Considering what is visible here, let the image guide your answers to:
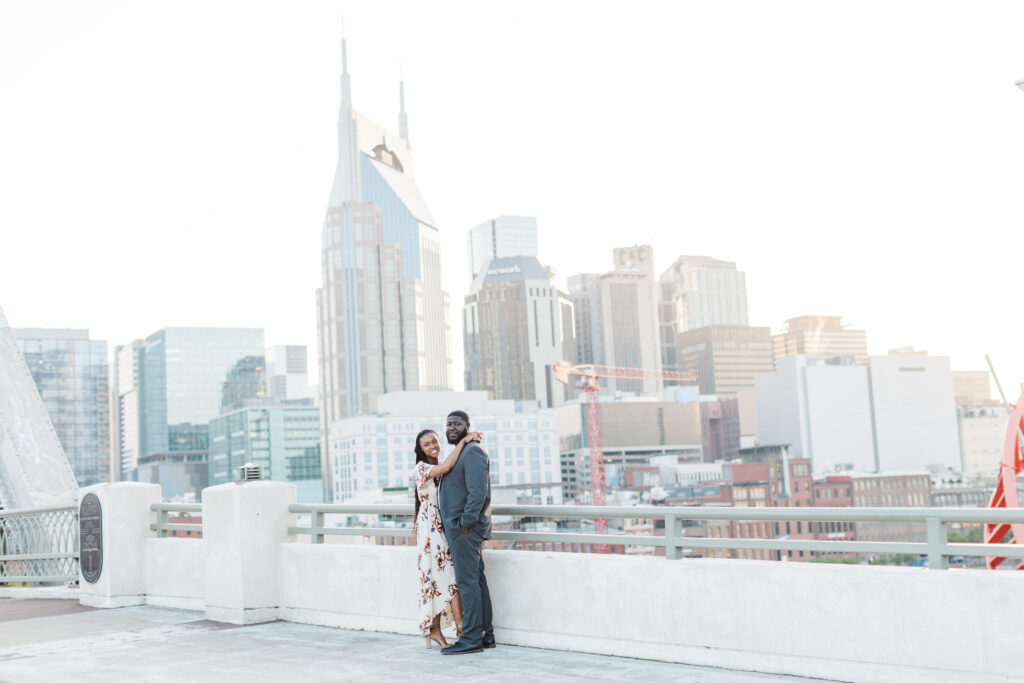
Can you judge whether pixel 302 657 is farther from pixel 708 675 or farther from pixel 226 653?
pixel 708 675

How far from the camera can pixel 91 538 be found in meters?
14.0

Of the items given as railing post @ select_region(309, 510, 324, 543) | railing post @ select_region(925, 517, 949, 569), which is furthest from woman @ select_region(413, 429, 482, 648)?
railing post @ select_region(925, 517, 949, 569)

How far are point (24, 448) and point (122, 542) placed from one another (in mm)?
7758

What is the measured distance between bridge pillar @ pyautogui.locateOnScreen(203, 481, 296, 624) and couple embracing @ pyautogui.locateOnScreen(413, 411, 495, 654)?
258cm

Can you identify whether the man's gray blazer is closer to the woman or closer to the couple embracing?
the couple embracing

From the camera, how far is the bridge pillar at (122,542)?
1356cm

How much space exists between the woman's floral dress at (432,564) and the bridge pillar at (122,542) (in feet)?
18.2

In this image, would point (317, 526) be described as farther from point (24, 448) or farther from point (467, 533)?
point (24, 448)

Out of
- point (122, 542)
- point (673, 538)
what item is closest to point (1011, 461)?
point (673, 538)

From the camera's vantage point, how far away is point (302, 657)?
9.30 m

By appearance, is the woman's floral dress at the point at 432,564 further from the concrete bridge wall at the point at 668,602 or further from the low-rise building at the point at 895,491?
the low-rise building at the point at 895,491

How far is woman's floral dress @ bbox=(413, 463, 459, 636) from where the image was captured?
30.7ft

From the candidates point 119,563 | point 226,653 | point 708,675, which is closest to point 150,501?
point 119,563

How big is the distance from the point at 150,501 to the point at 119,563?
842 mm
